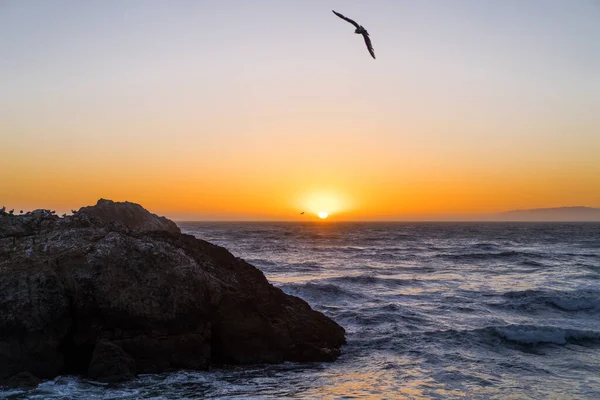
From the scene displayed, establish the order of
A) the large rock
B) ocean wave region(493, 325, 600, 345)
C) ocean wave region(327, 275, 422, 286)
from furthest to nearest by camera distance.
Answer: ocean wave region(327, 275, 422, 286)
ocean wave region(493, 325, 600, 345)
the large rock

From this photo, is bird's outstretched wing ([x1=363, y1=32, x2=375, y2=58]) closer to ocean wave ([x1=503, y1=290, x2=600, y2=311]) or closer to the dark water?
the dark water

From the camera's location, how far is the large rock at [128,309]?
34.3 feet

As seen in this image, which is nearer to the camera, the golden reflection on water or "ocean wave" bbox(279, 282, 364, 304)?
the golden reflection on water

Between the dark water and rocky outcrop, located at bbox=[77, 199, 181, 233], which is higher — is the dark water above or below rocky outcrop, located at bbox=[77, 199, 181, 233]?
below

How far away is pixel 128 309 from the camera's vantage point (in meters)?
11.0

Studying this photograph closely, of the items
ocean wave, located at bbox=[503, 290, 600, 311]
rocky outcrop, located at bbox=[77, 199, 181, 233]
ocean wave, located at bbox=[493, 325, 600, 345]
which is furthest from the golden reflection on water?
rocky outcrop, located at bbox=[77, 199, 181, 233]

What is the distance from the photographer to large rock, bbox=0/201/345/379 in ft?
34.3

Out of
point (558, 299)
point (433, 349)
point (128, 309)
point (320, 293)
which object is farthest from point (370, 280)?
point (128, 309)

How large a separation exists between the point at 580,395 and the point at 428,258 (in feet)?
108

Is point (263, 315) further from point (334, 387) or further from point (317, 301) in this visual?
point (317, 301)

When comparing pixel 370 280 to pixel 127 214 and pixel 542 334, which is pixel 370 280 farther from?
pixel 127 214

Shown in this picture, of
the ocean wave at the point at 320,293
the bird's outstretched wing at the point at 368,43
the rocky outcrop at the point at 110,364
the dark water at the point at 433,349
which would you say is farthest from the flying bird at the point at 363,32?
the ocean wave at the point at 320,293

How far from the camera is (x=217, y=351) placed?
1209cm

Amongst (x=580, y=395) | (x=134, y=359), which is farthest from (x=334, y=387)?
(x=580, y=395)
